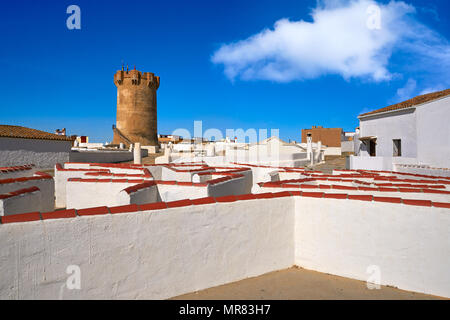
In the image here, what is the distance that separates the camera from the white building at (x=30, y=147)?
21312 mm

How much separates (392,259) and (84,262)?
13.2 feet

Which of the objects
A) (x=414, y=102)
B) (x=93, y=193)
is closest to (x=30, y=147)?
(x=93, y=193)

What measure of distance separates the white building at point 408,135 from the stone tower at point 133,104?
101ft

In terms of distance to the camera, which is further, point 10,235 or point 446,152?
point 446,152

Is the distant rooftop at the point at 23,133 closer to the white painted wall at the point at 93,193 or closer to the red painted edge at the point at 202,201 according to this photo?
the white painted wall at the point at 93,193

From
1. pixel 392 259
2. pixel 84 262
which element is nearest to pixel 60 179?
pixel 84 262

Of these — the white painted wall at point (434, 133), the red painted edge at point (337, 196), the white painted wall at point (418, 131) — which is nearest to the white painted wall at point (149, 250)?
the red painted edge at point (337, 196)

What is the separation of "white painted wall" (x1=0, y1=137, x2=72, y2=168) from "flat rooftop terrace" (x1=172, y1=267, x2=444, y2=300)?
2188 cm

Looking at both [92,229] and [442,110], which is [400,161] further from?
[92,229]
